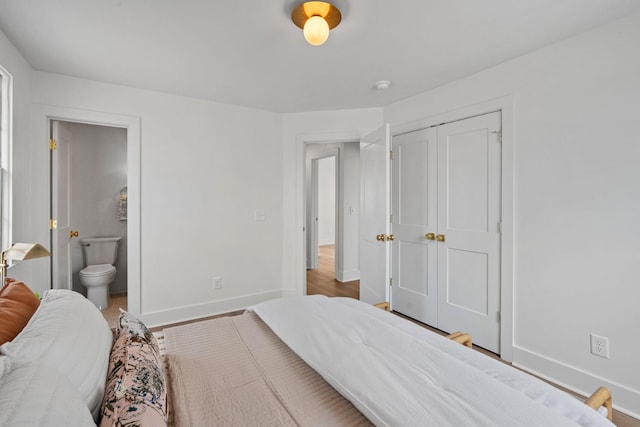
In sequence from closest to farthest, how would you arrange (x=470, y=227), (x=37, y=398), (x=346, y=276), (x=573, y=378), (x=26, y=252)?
(x=37, y=398) → (x=26, y=252) → (x=573, y=378) → (x=470, y=227) → (x=346, y=276)

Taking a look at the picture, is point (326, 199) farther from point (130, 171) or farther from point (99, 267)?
point (130, 171)

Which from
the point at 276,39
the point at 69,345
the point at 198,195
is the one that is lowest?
the point at 69,345

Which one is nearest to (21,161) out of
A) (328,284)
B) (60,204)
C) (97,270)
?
(60,204)

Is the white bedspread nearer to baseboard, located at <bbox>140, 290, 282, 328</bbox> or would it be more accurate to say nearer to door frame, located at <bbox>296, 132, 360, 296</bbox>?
baseboard, located at <bbox>140, 290, 282, 328</bbox>

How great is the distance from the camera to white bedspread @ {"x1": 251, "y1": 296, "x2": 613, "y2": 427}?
0.85 meters

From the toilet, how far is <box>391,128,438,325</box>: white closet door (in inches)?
130

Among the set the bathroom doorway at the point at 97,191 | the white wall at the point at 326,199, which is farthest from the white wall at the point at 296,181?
the white wall at the point at 326,199

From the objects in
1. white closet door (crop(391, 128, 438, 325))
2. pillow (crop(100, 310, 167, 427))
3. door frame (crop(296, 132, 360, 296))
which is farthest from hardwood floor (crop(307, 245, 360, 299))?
pillow (crop(100, 310, 167, 427))

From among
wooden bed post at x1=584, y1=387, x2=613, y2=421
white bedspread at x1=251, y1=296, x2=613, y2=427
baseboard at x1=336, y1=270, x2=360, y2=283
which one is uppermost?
white bedspread at x1=251, y1=296, x2=613, y2=427

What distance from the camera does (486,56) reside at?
2.27 metres

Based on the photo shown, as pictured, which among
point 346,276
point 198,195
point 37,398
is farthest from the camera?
point 346,276

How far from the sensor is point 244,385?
1074 millimetres

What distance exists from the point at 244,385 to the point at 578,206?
228 centimetres

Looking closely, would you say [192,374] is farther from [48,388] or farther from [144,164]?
[144,164]
